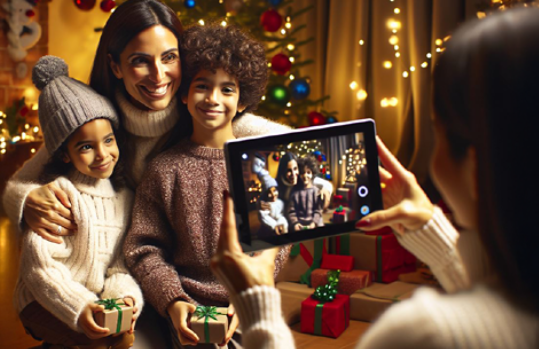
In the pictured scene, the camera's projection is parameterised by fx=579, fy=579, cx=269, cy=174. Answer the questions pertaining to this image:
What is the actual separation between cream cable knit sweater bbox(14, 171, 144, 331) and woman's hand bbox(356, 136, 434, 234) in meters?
0.62

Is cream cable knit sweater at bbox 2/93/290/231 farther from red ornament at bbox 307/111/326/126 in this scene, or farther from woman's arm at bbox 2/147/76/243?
red ornament at bbox 307/111/326/126

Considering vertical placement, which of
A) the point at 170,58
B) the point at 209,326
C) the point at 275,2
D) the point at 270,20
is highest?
the point at 275,2

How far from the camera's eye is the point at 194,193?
4.68ft

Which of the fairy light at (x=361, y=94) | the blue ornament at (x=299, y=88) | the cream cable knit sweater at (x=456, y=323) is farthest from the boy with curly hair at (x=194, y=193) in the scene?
the fairy light at (x=361, y=94)

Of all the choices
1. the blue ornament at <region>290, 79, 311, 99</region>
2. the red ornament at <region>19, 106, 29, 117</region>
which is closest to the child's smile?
the blue ornament at <region>290, 79, 311, 99</region>

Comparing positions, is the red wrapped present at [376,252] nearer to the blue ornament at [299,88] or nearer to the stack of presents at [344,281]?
the stack of presents at [344,281]

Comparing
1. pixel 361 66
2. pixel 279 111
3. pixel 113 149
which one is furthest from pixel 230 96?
pixel 361 66

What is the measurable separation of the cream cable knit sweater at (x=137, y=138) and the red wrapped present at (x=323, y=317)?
1.21 meters

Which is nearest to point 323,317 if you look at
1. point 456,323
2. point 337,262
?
point 337,262

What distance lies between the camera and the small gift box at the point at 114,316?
1.31 meters

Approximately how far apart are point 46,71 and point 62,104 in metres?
0.12

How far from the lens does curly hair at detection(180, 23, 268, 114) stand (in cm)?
144

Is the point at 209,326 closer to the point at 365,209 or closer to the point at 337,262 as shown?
the point at 365,209

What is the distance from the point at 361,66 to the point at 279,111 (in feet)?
3.39
